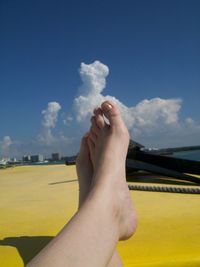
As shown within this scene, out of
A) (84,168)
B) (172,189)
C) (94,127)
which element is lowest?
(172,189)

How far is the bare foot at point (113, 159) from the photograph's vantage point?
1010 mm

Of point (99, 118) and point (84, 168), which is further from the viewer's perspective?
point (99, 118)

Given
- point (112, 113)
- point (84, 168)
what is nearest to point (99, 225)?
point (84, 168)

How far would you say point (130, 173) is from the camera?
2.89 meters

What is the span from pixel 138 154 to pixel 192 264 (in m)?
1.91

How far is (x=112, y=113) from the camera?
163 centimetres

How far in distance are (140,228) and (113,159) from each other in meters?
0.28

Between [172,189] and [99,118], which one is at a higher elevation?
[99,118]

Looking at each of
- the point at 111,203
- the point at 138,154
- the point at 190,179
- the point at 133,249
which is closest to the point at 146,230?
the point at 133,249

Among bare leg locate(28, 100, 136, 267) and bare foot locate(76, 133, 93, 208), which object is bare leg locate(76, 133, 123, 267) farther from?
bare leg locate(28, 100, 136, 267)

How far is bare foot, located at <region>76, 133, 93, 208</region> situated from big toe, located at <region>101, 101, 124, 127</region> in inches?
8.8

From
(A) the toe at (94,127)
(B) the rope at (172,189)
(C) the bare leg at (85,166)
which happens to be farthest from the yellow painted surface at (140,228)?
(A) the toe at (94,127)

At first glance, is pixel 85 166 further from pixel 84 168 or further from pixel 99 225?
pixel 99 225

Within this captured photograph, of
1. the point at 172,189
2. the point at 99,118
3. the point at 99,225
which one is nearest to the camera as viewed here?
the point at 99,225
